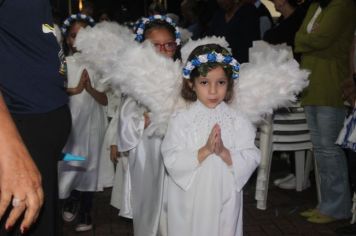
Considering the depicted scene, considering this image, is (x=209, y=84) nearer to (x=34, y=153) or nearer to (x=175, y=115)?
(x=175, y=115)

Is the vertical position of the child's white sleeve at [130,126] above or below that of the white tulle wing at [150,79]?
below

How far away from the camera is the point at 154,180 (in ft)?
12.3

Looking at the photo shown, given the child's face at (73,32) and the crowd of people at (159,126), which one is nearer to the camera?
the crowd of people at (159,126)

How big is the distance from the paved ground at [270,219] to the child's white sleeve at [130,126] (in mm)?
1137

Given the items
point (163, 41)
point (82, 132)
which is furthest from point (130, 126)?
point (82, 132)

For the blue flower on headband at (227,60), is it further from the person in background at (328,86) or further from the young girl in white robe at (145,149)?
the person in background at (328,86)

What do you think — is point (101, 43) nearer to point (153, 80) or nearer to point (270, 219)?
point (153, 80)

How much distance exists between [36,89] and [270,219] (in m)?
3.37

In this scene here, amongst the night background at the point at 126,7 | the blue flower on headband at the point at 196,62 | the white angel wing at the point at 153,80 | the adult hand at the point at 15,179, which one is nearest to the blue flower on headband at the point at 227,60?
the blue flower on headband at the point at 196,62

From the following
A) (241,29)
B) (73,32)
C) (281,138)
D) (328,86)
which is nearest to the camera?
(328,86)

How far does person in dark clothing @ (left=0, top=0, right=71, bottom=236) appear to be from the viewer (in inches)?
80.7

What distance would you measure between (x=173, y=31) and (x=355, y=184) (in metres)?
1.95

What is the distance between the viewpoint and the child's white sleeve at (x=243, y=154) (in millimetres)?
3145

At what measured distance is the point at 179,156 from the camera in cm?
314
